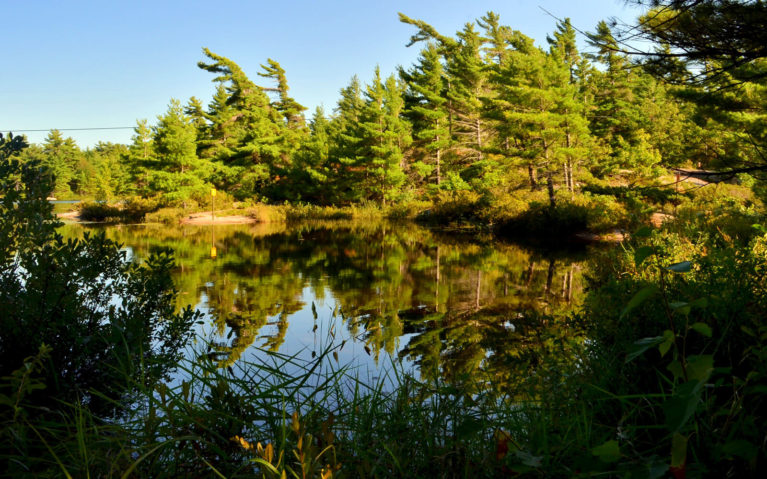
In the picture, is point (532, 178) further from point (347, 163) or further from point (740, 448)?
point (740, 448)

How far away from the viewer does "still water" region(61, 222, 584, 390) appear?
514cm

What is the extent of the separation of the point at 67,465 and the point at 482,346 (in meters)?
4.24

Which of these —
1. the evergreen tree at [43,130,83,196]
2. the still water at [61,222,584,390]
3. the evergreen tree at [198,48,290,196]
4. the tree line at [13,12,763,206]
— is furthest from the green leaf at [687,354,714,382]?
the evergreen tree at [43,130,83,196]

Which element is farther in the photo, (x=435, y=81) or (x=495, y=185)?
(x=435, y=81)

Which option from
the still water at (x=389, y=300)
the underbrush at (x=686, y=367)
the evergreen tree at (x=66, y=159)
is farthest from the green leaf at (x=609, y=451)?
the evergreen tree at (x=66, y=159)

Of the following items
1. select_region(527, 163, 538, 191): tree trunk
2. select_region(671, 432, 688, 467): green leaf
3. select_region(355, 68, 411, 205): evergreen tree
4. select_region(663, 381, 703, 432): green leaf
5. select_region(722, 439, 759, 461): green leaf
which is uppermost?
select_region(355, 68, 411, 205): evergreen tree

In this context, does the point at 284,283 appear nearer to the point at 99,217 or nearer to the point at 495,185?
the point at 495,185

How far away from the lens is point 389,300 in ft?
26.6

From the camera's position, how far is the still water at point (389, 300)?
5.14 m

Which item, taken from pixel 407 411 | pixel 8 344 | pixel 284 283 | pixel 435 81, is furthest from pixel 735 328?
pixel 435 81

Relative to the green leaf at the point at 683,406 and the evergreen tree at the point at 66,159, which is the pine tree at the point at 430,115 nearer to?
the green leaf at the point at 683,406

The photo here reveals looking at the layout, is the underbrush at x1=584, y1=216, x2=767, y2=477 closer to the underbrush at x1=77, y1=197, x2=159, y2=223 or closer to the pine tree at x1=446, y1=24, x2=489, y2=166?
the pine tree at x1=446, y1=24, x2=489, y2=166

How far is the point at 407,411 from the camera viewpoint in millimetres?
2516

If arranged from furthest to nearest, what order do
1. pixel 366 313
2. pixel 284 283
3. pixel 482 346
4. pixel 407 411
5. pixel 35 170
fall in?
1. pixel 284 283
2. pixel 366 313
3. pixel 482 346
4. pixel 35 170
5. pixel 407 411
